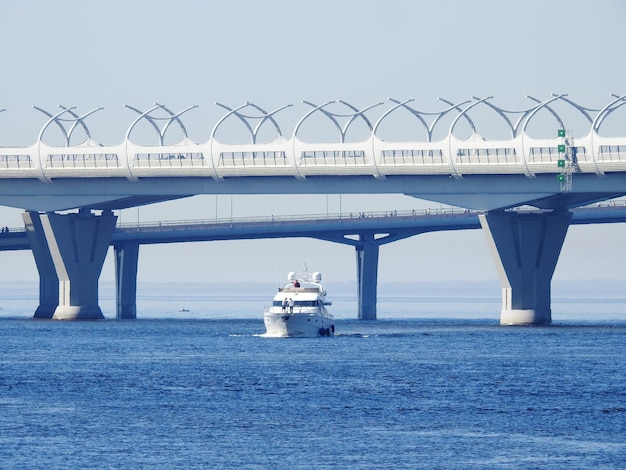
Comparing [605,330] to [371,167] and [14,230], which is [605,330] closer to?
[371,167]

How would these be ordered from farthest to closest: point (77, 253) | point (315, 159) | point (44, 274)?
point (44, 274) < point (77, 253) < point (315, 159)

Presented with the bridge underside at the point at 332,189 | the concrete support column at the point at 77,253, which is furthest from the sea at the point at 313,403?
the concrete support column at the point at 77,253

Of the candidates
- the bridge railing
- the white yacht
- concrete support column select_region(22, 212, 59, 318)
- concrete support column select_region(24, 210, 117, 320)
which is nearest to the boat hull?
the white yacht

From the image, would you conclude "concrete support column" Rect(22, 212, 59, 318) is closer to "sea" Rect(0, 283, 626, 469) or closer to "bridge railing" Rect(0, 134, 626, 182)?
"bridge railing" Rect(0, 134, 626, 182)

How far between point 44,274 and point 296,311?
50.2m

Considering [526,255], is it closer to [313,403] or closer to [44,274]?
[44,274]

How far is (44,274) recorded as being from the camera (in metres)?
173

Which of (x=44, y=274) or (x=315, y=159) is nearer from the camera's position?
(x=315, y=159)

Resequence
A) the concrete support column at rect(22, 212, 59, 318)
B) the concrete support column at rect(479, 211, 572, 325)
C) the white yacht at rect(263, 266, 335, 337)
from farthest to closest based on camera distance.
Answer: the concrete support column at rect(22, 212, 59, 318) → the concrete support column at rect(479, 211, 572, 325) → the white yacht at rect(263, 266, 335, 337)

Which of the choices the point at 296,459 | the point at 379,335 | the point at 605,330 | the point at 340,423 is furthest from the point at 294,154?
the point at 296,459

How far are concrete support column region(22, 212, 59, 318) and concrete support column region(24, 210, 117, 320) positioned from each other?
3.18 meters

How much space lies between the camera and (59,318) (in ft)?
534

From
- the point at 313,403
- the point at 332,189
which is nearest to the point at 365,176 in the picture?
the point at 332,189

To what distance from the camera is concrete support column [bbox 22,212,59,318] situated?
165875mm
